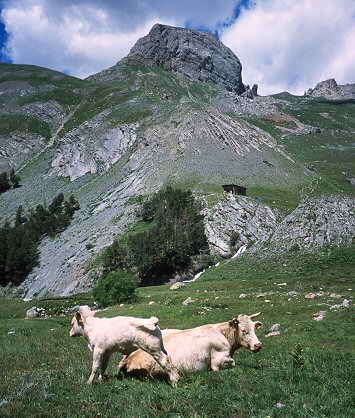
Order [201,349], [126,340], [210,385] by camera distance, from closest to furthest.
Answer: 1. [210,385]
2. [126,340]
3. [201,349]

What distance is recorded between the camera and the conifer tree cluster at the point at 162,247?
66125 mm

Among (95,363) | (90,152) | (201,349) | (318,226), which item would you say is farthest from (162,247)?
(90,152)

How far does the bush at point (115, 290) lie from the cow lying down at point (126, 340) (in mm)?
33852

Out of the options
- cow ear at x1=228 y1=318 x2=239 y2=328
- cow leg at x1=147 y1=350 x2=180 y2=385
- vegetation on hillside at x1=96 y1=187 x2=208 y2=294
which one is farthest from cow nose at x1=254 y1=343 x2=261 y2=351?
vegetation on hillside at x1=96 y1=187 x2=208 y2=294

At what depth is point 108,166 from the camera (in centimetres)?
12619

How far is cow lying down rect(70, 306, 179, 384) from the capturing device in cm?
938

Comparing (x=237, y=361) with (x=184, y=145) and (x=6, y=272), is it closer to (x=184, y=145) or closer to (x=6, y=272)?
(x=6, y=272)

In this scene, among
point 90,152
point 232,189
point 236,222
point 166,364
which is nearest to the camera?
point 166,364

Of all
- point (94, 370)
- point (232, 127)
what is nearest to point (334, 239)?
point (94, 370)

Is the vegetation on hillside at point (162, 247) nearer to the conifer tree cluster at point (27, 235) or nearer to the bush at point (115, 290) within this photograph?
the bush at point (115, 290)

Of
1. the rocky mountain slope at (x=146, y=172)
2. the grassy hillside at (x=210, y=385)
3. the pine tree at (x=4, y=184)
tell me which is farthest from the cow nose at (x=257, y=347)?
the pine tree at (x=4, y=184)

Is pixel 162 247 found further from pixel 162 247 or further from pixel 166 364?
pixel 166 364

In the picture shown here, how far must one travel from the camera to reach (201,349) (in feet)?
33.7

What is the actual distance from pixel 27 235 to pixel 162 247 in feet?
124
